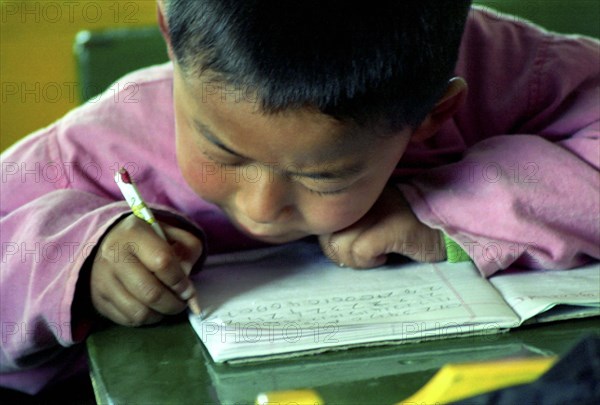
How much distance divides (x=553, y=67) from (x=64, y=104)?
1525 mm

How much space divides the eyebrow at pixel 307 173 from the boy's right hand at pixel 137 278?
0.10 meters

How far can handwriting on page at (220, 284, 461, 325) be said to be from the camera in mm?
754

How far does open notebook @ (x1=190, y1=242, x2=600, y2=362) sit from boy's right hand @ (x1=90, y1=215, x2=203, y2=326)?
0.03 meters

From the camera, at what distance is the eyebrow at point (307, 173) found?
76cm

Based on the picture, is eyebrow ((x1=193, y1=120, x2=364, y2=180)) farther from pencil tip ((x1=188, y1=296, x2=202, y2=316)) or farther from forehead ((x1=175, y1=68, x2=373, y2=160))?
pencil tip ((x1=188, y1=296, x2=202, y2=316))

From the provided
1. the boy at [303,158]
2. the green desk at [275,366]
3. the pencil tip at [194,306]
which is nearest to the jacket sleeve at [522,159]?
the boy at [303,158]

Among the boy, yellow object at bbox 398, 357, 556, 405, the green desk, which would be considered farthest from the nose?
yellow object at bbox 398, 357, 556, 405

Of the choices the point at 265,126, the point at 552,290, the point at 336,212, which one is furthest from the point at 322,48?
the point at 552,290

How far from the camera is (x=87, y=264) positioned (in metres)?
0.80

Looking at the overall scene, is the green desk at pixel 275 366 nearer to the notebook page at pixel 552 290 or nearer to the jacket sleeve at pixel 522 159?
the notebook page at pixel 552 290

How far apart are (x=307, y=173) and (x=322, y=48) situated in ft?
0.41

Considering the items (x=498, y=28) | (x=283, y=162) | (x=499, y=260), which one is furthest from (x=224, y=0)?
(x=498, y=28)

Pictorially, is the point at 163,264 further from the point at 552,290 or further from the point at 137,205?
the point at 552,290

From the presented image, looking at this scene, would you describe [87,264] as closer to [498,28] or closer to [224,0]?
[224,0]
